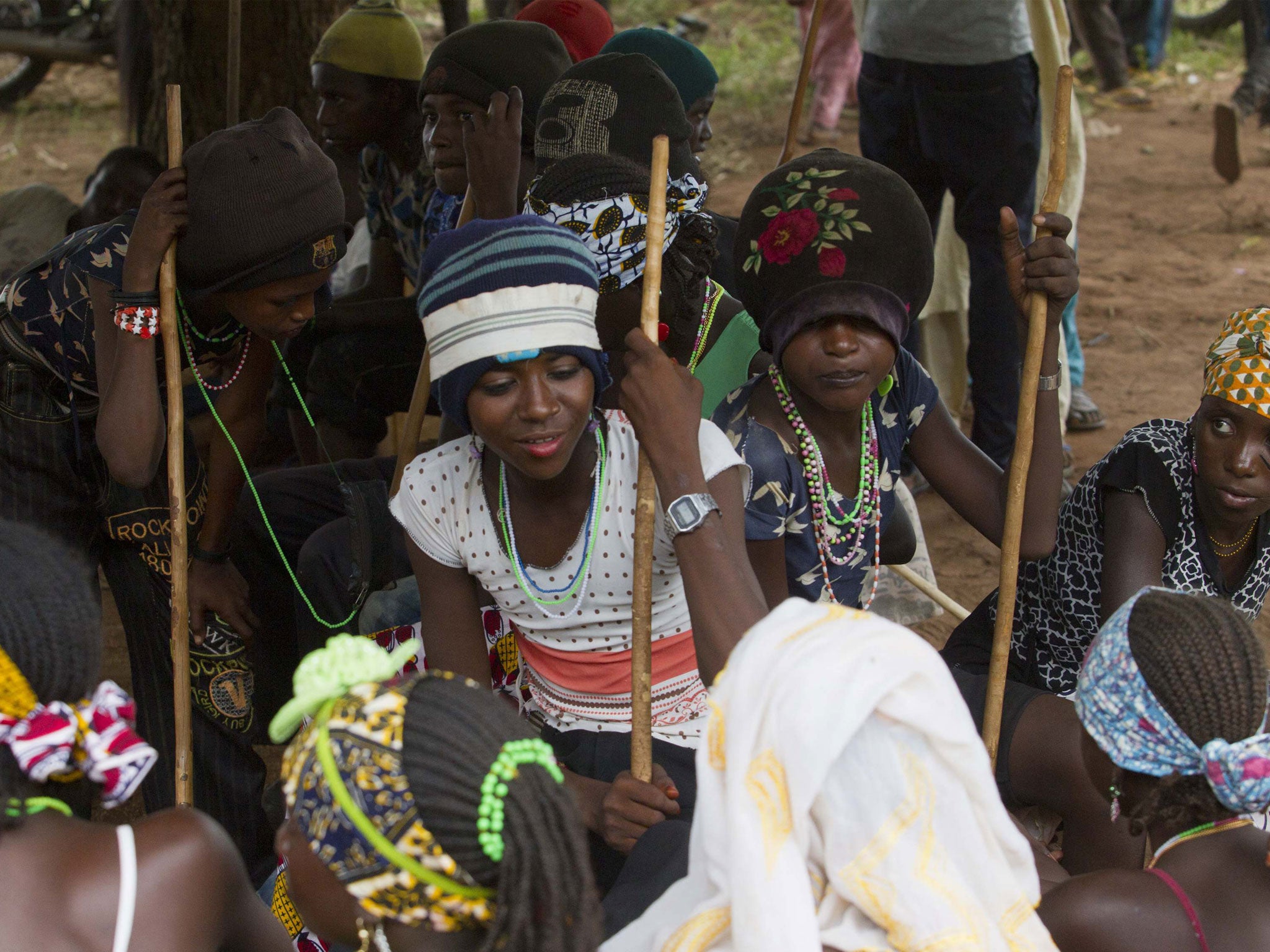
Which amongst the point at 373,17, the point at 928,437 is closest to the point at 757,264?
the point at 928,437

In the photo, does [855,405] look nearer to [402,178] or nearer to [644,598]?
[644,598]

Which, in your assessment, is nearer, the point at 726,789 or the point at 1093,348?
the point at 726,789

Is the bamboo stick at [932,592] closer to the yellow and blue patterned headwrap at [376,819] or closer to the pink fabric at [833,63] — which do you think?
the yellow and blue patterned headwrap at [376,819]

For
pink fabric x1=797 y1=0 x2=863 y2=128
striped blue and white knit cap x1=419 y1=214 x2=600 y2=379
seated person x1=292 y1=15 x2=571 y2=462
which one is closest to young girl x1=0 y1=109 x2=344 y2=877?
striped blue and white knit cap x1=419 y1=214 x2=600 y2=379

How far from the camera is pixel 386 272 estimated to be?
4.42 metres

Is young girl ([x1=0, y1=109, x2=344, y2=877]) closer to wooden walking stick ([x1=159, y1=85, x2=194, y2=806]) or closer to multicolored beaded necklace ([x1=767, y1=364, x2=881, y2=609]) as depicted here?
wooden walking stick ([x1=159, y1=85, x2=194, y2=806])

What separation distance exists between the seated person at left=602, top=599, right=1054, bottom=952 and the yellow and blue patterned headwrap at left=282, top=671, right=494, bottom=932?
12.6 inches

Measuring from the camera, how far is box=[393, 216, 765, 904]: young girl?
2105 mm

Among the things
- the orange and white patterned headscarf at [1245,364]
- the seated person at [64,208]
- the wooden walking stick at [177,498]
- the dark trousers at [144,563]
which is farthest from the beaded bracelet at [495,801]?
the seated person at [64,208]

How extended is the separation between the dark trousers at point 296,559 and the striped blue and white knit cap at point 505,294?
0.90 metres

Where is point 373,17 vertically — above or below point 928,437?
above

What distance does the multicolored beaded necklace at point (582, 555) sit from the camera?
2.33 m

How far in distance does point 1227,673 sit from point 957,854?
0.46 meters

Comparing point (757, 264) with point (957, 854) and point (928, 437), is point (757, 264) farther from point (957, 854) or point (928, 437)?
point (957, 854)
